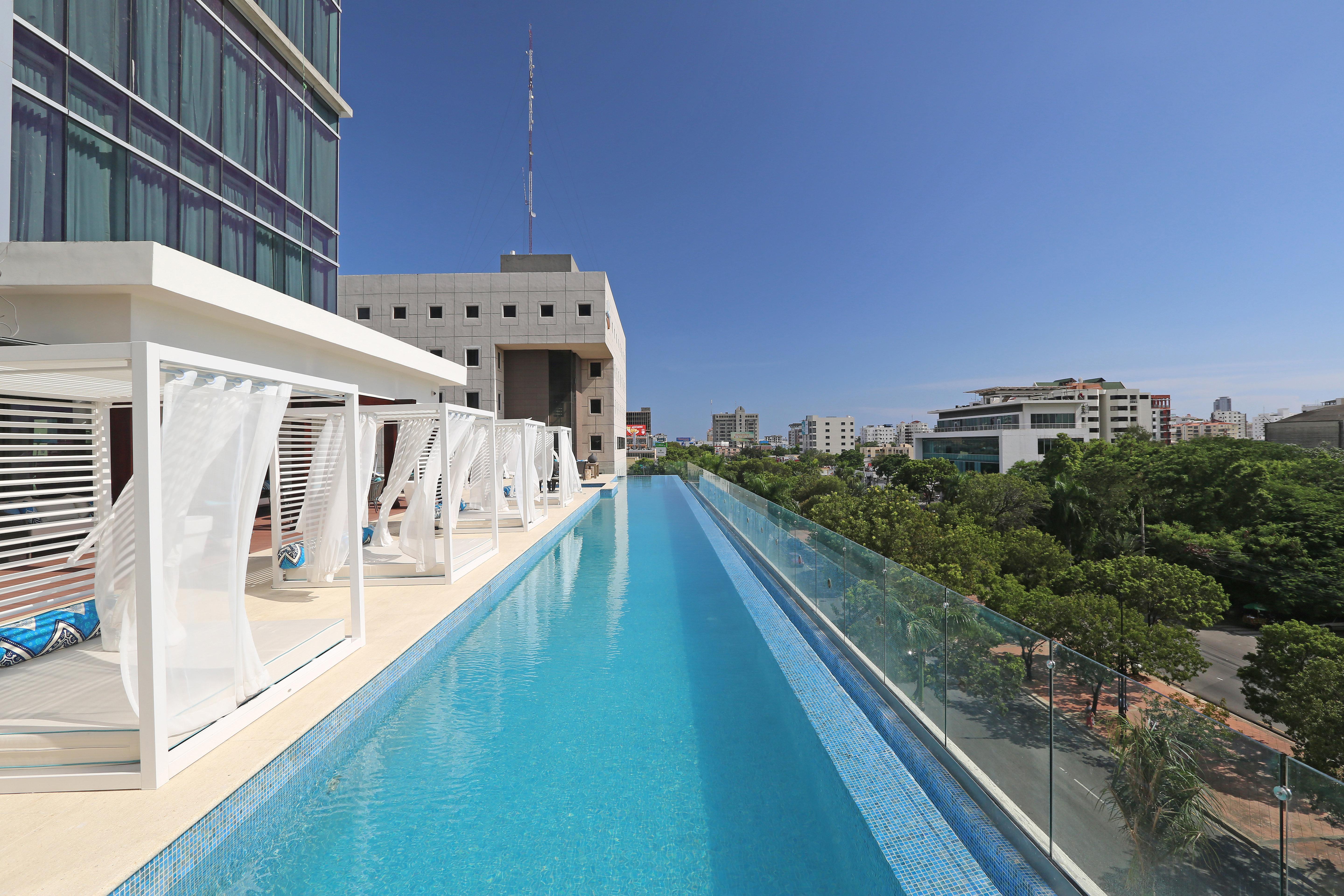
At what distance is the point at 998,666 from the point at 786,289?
53.8 m

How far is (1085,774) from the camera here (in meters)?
2.26

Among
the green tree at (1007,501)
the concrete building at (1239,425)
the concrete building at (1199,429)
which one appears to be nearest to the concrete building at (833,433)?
the concrete building at (1199,429)

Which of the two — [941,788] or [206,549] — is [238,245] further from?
[941,788]

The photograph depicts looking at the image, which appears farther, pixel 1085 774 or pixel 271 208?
pixel 271 208

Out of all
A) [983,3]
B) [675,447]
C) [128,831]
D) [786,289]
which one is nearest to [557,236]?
[983,3]

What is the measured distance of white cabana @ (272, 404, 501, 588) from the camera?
6641 mm

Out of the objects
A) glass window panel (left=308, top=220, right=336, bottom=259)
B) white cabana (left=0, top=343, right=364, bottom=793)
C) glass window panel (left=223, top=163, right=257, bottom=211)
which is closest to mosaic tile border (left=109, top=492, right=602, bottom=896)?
white cabana (left=0, top=343, right=364, bottom=793)

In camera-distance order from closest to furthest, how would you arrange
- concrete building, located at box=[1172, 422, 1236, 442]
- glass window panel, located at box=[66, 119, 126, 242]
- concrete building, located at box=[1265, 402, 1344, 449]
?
glass window panel, located at box=[66, 119, 126, 242] < concrete building, located at box=[1265, 402, 1344, 449] < concrete building, located at box=[1172, 422, 1236, 442]

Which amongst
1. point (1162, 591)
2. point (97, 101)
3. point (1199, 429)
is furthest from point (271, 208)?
Answer: point (1199, 429)

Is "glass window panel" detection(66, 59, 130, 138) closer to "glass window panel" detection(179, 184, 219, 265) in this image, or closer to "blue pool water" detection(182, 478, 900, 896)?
"glass window panel" detection(179, 184, 219, 265)

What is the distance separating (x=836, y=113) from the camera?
27000mm

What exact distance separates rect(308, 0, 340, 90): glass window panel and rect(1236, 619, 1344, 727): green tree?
18370 millimetres

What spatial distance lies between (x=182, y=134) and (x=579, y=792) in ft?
31.4

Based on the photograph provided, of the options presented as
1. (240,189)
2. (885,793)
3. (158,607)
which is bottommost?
(885,793)
